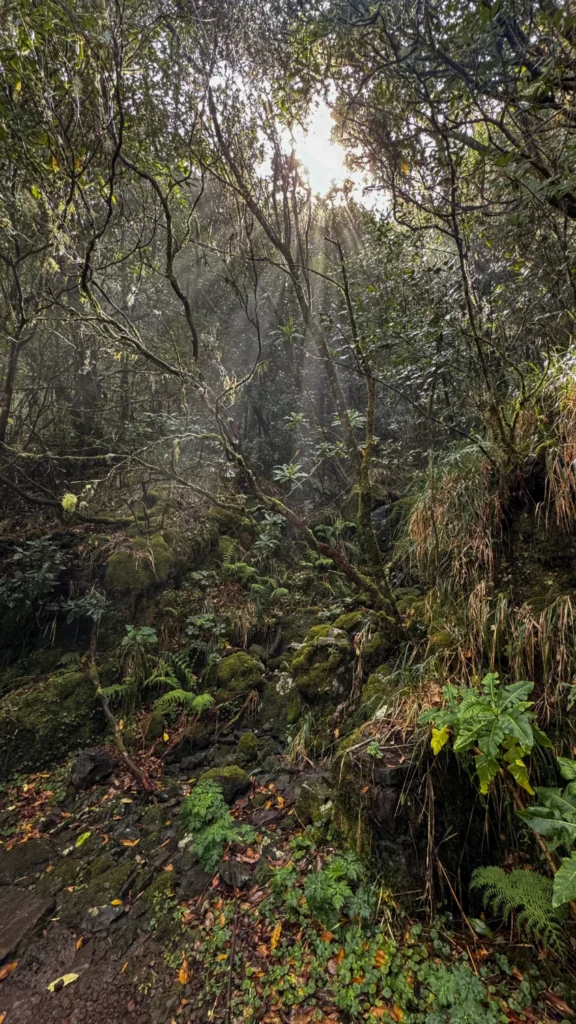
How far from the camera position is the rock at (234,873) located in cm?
278

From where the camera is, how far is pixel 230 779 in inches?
143

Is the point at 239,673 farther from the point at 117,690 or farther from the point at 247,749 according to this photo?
the point at 117,690

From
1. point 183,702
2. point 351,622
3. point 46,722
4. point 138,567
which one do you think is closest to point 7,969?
point 46,722

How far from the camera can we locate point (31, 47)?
9.73 feet

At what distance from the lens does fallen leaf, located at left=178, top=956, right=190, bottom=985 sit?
227 cm

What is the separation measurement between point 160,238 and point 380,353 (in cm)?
650

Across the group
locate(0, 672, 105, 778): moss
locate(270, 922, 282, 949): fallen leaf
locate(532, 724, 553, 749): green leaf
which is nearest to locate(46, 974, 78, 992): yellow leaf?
locate(270, 922, 282, 949): fallen leaf

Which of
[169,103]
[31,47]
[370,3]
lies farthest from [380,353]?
[31,47]

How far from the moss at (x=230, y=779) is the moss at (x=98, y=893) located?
Result: 818 mm

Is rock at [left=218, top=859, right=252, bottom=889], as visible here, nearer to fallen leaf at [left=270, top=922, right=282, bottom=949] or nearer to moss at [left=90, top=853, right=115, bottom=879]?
fallen leaf at [left=270, top=922, right=282, bottom=949]

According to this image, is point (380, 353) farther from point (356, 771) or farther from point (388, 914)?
point (388, 914)

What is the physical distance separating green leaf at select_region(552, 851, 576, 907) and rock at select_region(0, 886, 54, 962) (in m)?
3.25

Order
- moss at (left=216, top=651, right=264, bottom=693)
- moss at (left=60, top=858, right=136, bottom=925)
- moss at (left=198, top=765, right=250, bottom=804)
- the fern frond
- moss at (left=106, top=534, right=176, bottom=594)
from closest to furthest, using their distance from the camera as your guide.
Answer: moss at (left=60, top=858, right=136, bottom=925) → moss at (left=198, top=765, right=250, bottom=804) → the fern frond → moss at (left=216, top=651, right=264, bottom=693) → moss at (left=106, top=534, right=176, bottom=594)

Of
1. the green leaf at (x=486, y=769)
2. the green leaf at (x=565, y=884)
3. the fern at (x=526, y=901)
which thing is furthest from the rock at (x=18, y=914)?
the green leaf at (x=565, y=884)
